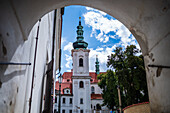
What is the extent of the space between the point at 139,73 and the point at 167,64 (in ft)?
60.3

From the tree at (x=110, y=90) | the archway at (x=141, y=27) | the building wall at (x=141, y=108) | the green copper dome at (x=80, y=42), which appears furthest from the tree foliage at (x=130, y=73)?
the green copper dome at (x=80, y=42)

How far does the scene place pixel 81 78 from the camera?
48.2 m

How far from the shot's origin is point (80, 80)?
48.2m

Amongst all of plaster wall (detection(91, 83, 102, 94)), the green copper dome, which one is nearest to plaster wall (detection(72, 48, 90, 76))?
the green copper dome

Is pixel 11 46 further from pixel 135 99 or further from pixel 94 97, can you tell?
pixel 94 97

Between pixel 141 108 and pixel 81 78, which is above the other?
pixel 81 78

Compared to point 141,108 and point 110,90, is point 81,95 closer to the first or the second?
point 110,90

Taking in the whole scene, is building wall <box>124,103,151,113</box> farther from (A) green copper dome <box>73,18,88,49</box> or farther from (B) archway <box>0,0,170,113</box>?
(A) green copper dome <box>73,18,88,49</box>

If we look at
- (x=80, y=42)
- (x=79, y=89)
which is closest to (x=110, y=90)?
(x=79, y=89)

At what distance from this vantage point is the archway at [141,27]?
196 cm

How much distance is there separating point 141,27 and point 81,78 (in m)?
45.8

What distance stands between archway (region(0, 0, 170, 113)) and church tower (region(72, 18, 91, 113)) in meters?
44.3

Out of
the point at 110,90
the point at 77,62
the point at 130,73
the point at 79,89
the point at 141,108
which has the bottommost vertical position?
the point at 141,108

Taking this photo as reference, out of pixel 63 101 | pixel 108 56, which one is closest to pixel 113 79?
pixel 108 56
